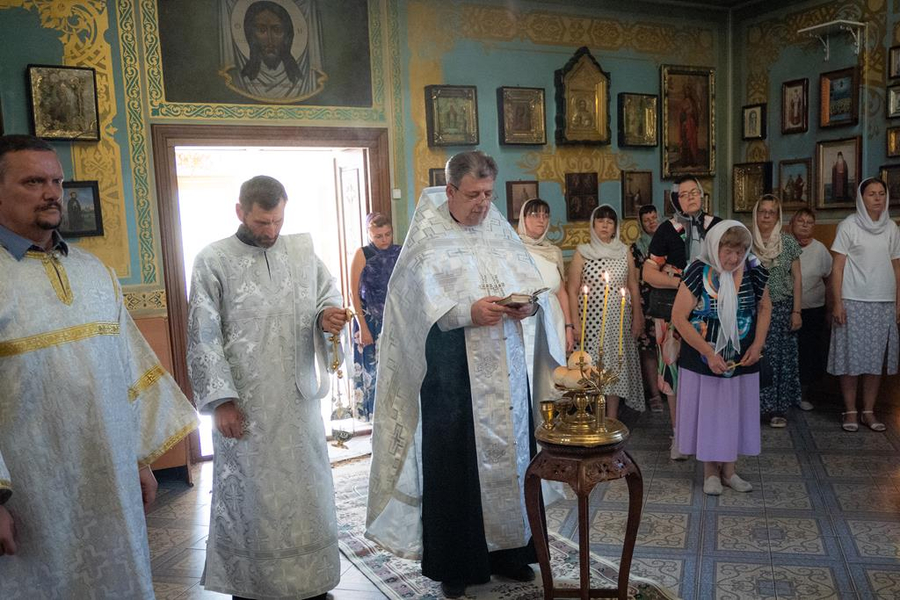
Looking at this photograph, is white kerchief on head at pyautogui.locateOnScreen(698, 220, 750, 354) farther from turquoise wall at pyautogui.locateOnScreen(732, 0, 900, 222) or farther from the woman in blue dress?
turquoise wall at pyautogui.locateOnScreen(732, 0, 900, 222)

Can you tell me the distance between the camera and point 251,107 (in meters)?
6.27

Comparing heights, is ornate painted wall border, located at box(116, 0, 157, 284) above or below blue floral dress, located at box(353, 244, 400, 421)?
above

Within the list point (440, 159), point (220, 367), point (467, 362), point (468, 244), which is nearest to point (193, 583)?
point (220, 367)

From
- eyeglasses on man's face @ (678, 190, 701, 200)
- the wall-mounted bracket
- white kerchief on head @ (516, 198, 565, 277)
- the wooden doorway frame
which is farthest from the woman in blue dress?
the wall-mounted bracket

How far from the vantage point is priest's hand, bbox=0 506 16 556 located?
2213 millimetres

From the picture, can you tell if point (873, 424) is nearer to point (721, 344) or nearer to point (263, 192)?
point (721, 344)

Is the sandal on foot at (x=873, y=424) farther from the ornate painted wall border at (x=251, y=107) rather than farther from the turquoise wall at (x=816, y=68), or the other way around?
the ornate painted wall border at (x=251, y=107)

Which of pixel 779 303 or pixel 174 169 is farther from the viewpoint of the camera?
pixel 779 303

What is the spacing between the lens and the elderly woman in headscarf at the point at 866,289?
6.23 metres

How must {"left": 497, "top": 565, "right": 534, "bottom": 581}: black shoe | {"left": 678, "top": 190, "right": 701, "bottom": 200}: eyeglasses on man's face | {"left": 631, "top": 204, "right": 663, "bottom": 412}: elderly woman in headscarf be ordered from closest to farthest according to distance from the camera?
{"left": 497, "top": 565, "right": 534, "bottom": 581}: black shoe, {"left": 678, "top": 190, "right": 701, "bottom": 200}: eyeglasses on man's face, {"left": 631, "top": 204, "right": 663, "bottom": 412}: elderly woman in headscarf

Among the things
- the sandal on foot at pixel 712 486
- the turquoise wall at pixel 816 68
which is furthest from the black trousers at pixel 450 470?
the turquoise wall at pixel 816 68

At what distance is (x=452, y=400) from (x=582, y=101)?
5077 millimetres

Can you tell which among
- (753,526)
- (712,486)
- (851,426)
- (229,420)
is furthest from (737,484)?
(229,420)

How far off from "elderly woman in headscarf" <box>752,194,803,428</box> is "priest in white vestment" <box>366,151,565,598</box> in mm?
3518
